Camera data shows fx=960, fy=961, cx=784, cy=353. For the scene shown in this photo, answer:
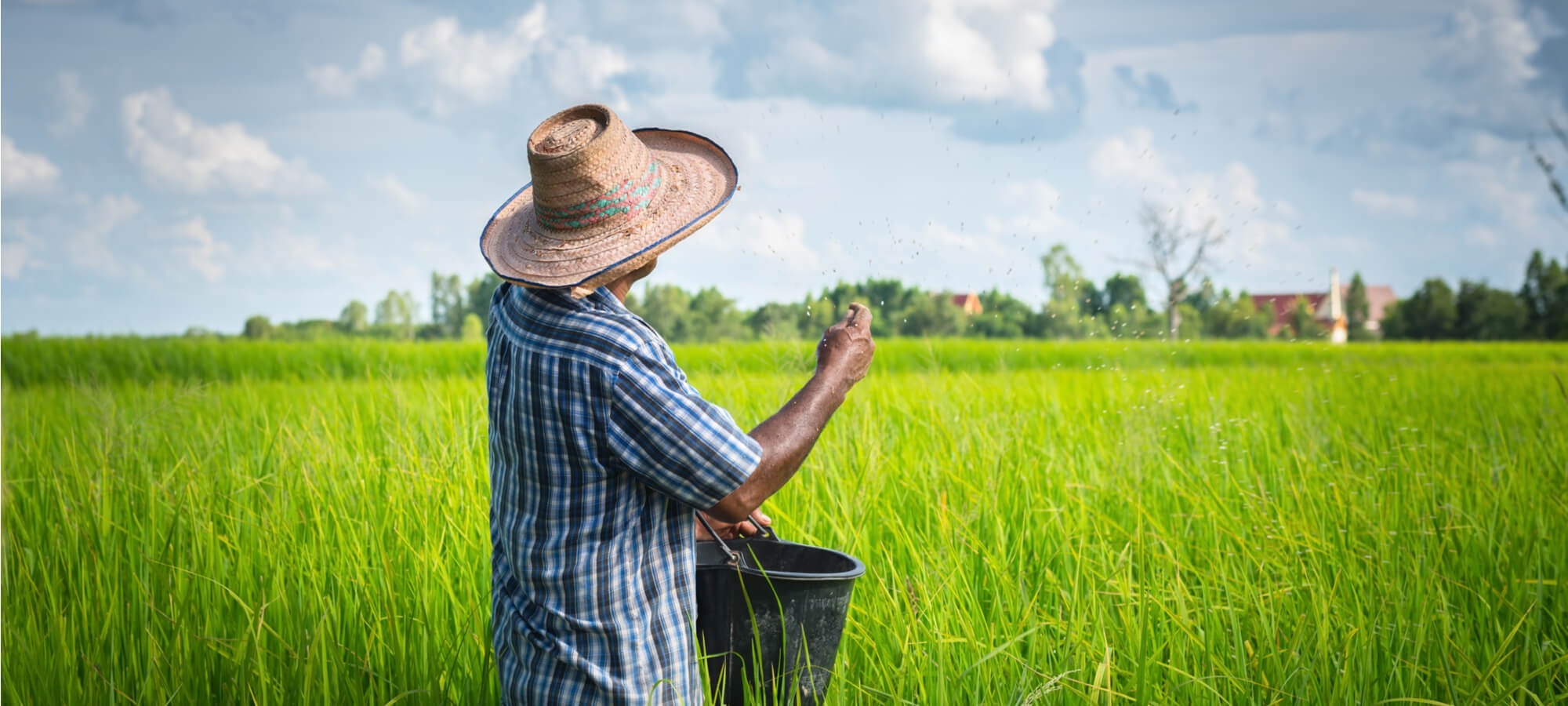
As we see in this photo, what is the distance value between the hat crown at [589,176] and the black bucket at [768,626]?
62 cm

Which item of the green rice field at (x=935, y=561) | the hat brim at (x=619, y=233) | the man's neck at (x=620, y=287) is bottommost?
the green rice field at (x=935, y=561)

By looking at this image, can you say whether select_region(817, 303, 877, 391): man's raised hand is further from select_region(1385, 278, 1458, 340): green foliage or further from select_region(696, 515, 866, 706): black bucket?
select_region(1385, 278, 1458, 340): green foliage

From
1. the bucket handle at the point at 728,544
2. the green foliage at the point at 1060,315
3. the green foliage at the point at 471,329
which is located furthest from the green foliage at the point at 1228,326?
the bucket handle at the point at 728,544

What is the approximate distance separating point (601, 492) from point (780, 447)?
29 cm

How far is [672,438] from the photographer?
144 centimetres

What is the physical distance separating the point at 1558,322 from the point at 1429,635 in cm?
3779

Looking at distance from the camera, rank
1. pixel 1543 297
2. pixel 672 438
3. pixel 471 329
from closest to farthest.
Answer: pixel 672 438 < pixel 471 329 < pixel 1543 297

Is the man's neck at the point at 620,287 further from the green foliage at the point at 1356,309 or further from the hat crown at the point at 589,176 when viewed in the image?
the green foliage at the point at 1356,309

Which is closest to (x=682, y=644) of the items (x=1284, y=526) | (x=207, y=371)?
(x=1284, y=526)

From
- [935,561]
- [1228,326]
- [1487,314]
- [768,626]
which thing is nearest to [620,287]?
[768,626]

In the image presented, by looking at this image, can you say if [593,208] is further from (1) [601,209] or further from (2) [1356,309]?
(2) [1356,309]

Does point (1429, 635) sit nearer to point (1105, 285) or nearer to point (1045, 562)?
point (1045, 562)

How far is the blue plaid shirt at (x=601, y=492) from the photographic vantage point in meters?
1.45

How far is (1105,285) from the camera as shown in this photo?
3.69 metres
